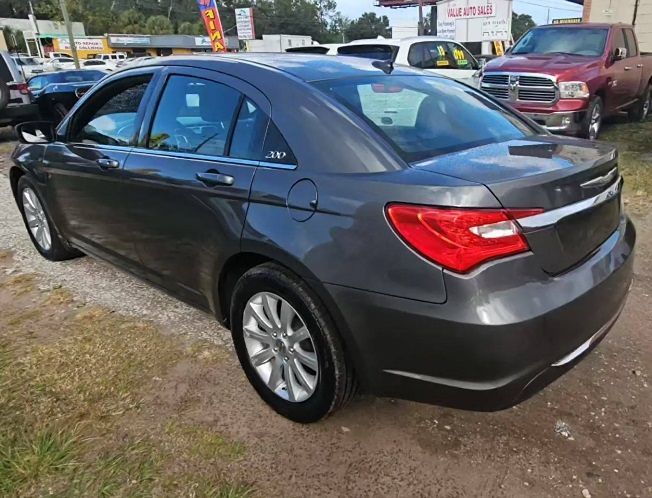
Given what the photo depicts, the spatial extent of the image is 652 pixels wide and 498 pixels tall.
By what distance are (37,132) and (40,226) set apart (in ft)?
2.86

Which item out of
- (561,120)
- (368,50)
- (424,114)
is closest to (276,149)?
(424,114)

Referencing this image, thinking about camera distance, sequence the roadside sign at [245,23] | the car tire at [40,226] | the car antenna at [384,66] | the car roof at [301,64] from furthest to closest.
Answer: the roadside sign at [245,23]
the car tire at [40,226]
the car antenna at [384,66]
the car roof at [301,64]

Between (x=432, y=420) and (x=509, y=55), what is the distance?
26.3ft

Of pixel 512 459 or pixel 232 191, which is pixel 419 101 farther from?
pixel 512 459

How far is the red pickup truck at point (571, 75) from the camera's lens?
7.50 m

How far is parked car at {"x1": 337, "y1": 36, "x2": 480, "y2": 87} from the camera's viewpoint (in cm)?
923

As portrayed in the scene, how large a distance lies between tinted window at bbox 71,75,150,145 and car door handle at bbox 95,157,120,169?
0.12 m

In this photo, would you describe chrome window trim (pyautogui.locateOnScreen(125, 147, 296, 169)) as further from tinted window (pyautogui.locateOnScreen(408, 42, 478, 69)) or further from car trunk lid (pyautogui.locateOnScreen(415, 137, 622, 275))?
tinted window (pyautogui.locateOnScreen(408, 42, 478, 69))

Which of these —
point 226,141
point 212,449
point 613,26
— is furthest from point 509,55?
point 212,449

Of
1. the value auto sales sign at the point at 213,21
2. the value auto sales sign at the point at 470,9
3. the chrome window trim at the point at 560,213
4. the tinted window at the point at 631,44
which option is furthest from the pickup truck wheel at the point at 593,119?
the value auto sales sign at the point at 470,9

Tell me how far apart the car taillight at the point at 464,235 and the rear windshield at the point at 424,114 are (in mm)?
360

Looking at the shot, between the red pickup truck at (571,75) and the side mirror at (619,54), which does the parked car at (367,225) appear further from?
the side mirror at (619,54)

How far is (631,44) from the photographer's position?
9492mm

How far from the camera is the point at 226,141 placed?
2.57 m
